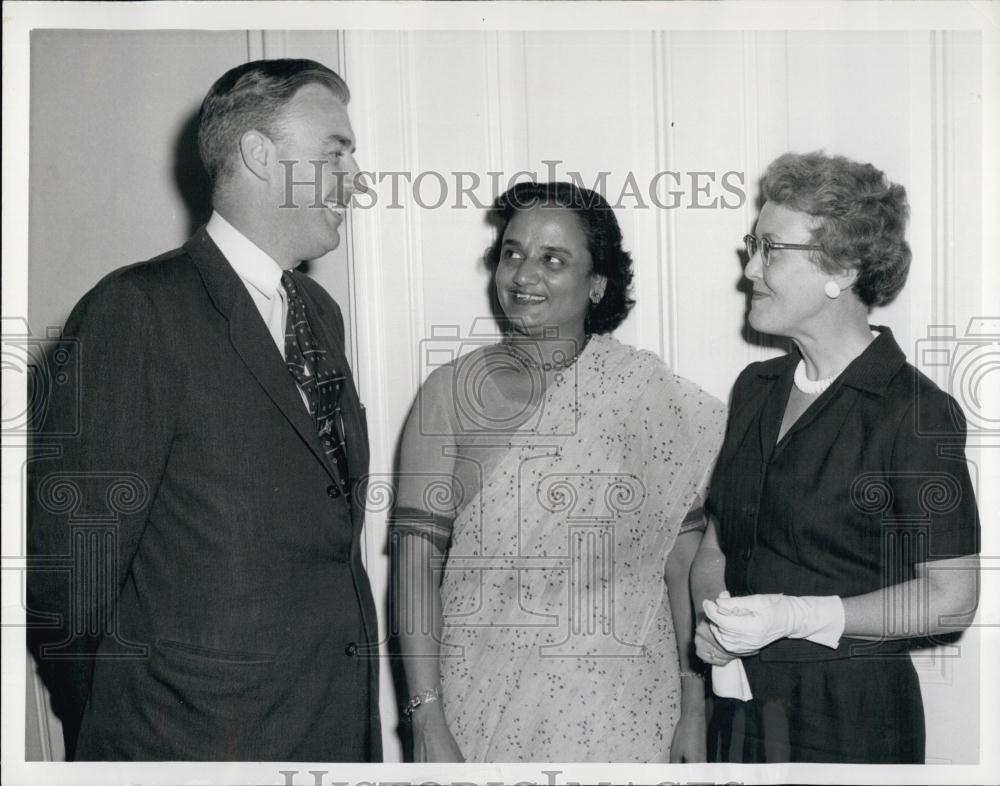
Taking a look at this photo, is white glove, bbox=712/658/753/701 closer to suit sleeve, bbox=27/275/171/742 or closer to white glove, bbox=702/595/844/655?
white glove, bbox=702/595/844/655

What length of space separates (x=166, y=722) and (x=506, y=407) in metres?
0.59

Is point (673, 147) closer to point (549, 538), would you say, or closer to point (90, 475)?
point (549, 538)

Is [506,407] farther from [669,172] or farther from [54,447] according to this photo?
[54,447]

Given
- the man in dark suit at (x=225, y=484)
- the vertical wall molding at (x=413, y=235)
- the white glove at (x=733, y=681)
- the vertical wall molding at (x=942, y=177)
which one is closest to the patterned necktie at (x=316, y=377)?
the man in dark suit at (x=225, y=484)

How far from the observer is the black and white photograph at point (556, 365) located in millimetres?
1206

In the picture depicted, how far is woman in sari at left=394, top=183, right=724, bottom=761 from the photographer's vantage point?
1.24 meters

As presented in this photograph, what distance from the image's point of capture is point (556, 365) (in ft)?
4.14

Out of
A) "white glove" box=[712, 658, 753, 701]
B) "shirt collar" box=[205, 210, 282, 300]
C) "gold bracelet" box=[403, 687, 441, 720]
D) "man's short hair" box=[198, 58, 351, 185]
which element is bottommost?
"gold bracelet" box=[403, 687, 441, 720]

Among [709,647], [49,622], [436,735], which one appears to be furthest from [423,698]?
[49,622]

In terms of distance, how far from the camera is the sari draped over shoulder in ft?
4.06

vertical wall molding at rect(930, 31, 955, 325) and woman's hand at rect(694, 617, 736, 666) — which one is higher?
vertical wall molding at rect(930, 31, 955, 325)

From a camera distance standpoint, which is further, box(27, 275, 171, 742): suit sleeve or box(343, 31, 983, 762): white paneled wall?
box(343, 31, 983, 762): white paneled wall

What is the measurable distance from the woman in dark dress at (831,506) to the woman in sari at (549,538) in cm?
7

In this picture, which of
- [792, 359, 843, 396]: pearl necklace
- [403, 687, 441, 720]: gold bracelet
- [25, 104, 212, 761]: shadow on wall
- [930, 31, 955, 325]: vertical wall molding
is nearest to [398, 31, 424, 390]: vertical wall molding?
[25, 104, 212, 761]: shadow on wall
